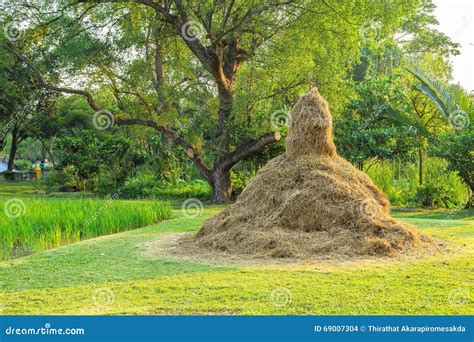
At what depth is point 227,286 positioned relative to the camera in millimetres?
6125

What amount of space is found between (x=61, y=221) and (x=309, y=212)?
15.2ft

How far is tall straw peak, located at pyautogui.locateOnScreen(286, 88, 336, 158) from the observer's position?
9312mm

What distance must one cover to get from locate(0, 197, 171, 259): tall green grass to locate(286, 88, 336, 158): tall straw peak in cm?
391

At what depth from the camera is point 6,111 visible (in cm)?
2738

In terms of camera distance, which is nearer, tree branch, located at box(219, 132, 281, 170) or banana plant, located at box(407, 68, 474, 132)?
banana plant, located at box(407, 68, 474, 132)

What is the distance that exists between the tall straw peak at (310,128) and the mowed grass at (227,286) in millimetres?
2502

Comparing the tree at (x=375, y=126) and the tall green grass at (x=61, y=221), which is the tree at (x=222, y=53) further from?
the tall green grass at (x=61, y=221)

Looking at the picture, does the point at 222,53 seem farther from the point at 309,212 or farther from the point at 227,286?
the point at 227,286

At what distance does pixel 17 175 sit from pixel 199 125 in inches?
746

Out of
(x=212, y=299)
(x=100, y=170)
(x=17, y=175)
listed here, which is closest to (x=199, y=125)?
(x=100, y=170)

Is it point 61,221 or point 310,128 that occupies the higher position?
point 310,128

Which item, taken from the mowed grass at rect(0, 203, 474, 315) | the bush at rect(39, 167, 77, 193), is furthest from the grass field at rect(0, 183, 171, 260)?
the bush at rect(39, 167, 77, 193)

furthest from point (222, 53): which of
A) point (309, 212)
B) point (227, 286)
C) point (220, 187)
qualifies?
point (227, 286)

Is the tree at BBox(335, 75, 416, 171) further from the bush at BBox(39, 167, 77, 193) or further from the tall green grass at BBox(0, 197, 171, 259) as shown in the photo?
the bush at BBox(39, 167, 77, 193)
